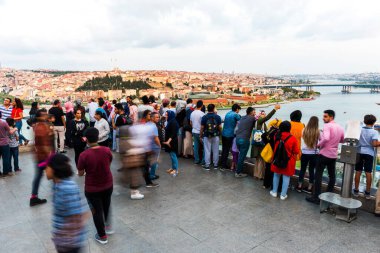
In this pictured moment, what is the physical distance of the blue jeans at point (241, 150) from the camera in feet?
16.5

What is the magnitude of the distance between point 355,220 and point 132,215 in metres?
2.92

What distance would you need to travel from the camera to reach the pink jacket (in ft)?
12.8

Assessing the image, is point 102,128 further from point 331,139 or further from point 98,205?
point 331,139

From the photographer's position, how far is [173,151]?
205 inches

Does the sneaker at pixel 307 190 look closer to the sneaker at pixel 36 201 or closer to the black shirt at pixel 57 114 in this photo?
the sneaker at pixel 36 201

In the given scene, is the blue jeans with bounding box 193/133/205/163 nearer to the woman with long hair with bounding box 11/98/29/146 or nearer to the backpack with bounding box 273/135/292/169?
the backpack with bounding box 273/135/292/169

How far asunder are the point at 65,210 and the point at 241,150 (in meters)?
3.54

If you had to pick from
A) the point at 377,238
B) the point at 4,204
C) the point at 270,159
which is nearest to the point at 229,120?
the point at 270,159

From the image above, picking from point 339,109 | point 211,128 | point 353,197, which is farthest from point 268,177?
point 339,109

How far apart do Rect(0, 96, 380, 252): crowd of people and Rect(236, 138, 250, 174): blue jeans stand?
0.02m

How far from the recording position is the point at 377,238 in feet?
10.5

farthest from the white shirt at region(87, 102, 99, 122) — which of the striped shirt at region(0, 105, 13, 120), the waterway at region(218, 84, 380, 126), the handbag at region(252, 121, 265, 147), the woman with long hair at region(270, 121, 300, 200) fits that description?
the waterway at region(218, 84, 380, 126)

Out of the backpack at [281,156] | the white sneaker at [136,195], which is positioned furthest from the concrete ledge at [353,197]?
the white sneaker at [136,195]

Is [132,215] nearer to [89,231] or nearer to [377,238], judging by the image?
[89,231]
